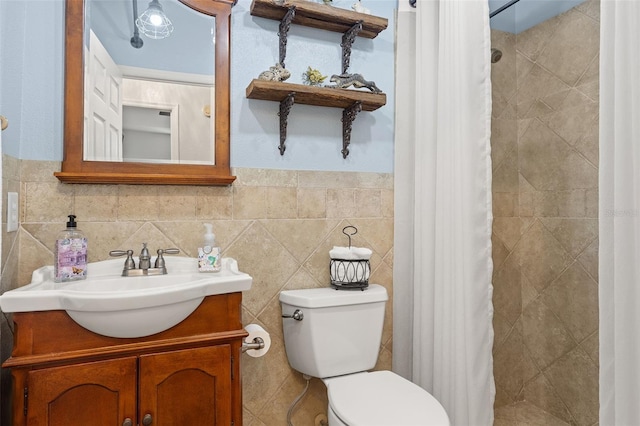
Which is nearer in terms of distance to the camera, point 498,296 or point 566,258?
point 566,258

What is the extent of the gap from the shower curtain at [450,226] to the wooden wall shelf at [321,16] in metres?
0.23

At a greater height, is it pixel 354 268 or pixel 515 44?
pixel 515 44

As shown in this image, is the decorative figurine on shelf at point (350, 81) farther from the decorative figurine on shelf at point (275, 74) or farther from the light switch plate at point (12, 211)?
the light switch plate at point (12, 211)

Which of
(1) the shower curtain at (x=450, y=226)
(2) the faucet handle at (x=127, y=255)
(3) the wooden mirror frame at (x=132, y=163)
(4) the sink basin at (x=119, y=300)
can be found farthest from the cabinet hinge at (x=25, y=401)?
(1) the shower curtain at (x=450, y=226)

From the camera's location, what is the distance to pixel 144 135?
60.0 inches

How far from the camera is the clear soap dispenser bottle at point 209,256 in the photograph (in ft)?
4.83

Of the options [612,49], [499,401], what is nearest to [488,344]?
[499,401]

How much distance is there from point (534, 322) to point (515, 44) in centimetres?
166

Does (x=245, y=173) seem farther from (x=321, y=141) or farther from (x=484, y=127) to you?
(x=484, y=127)

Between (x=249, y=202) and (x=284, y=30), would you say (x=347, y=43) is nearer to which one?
Result: (x=284, y=30)

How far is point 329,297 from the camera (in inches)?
61.6

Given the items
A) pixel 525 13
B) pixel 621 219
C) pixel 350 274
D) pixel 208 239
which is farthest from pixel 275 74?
pixel 525 13

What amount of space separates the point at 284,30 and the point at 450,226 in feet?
3.67

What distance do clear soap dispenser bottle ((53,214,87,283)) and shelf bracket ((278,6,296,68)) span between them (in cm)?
108
